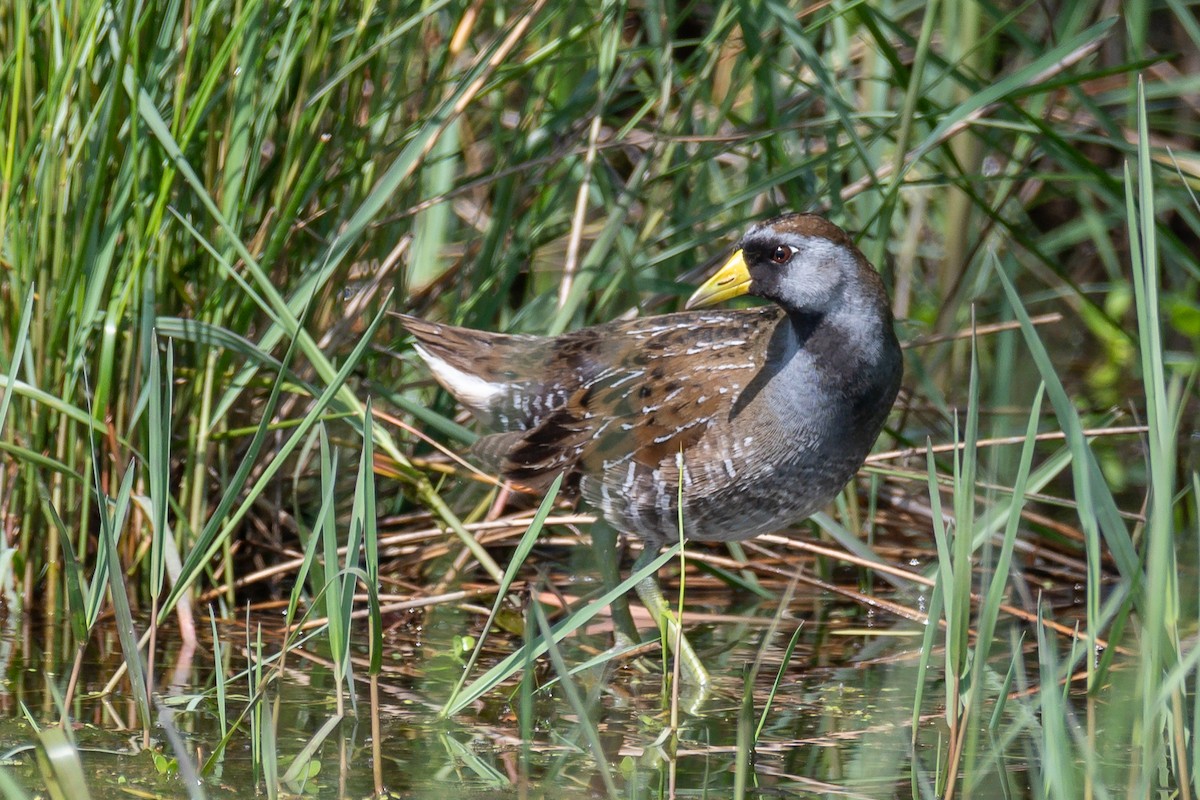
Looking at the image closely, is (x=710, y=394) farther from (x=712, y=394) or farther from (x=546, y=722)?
(x=546, y=722)

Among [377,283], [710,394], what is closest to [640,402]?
[710,394]

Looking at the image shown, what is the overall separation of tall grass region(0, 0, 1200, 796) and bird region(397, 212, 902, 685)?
193 mm

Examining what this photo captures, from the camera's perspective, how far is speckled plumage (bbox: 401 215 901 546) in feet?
9.84

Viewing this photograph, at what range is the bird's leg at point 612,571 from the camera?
3352 mm

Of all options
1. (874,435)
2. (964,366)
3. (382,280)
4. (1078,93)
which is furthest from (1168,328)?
(382,280)

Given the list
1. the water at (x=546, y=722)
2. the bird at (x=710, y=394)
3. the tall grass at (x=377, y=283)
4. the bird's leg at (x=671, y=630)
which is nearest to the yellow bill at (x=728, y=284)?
the bird at (x=710, y=394)

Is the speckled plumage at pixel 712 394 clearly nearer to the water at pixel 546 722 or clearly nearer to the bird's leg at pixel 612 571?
the bird's leg at pixel 612 571

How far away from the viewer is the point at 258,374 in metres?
3.44

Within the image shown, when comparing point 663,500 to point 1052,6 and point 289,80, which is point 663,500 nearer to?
point 289,80

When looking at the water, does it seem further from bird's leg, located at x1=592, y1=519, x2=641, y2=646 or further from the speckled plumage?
the speckled plumage

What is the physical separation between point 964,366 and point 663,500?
2.11 metres

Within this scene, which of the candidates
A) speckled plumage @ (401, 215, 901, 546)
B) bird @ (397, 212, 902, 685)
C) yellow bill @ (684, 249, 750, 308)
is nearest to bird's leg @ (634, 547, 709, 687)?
bird @ (397, 212, 902, 685)

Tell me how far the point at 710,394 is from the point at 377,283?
0.91m

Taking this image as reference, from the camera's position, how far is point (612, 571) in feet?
11.4
